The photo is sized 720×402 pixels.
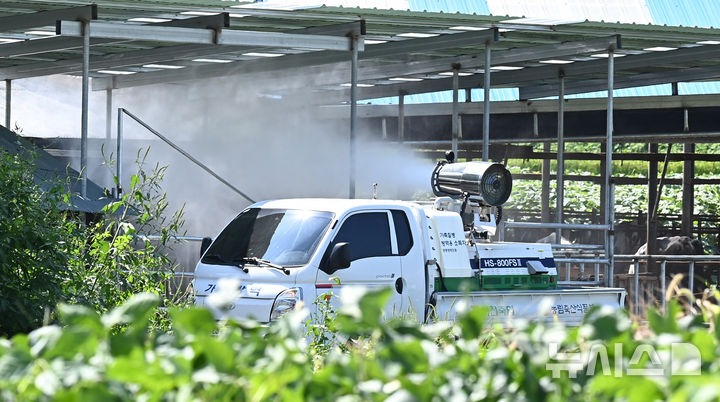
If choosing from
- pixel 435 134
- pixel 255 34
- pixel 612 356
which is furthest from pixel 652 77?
pixel 612 356

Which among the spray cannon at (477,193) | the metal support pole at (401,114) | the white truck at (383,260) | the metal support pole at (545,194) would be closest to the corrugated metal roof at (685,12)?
the spray cannon at (477,193)

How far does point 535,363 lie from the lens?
2.83 metres

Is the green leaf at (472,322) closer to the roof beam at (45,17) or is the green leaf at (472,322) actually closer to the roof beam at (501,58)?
the roof beam at (45,17)

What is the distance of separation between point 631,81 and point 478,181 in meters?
10.3

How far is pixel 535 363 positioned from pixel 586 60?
57.4 feet

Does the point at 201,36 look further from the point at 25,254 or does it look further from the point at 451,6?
the point at 25,254

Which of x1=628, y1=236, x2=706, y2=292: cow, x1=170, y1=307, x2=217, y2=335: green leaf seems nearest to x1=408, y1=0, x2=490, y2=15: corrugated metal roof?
x1=628, y1=236, x2=706, y2=292: cow

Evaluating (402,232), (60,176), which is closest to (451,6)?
(402,232)

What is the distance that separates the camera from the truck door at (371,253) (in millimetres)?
10555

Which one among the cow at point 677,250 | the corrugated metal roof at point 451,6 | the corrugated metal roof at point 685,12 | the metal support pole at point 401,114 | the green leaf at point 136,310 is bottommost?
the cow at point 677,250

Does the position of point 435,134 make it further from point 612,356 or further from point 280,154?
point 612,356

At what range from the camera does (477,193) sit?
12141 mm

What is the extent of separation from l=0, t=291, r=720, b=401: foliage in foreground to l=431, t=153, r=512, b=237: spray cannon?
8.82m

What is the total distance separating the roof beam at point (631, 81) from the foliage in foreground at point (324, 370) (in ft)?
58.5
